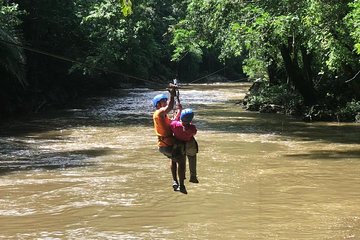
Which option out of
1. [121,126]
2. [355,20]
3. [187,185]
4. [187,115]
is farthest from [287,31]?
[187,115]

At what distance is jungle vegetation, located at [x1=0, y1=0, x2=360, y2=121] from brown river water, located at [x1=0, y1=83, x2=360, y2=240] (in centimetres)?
249

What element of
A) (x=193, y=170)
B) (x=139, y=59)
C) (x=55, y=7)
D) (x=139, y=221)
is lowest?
(x=139, y=221)

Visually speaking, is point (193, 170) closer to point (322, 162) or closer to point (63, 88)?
point (322, 162)

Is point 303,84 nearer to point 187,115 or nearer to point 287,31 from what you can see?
point 287,31

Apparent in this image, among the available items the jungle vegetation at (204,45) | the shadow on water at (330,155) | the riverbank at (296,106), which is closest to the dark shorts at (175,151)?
the jungle vegetation at (204,45)

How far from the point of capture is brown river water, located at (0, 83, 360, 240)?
8.34 m

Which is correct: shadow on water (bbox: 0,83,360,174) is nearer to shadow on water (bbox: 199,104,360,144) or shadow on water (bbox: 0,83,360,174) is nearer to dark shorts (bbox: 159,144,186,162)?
shadow on water (bbox: 199,104,360,144)

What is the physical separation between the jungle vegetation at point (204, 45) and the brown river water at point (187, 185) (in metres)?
2.49

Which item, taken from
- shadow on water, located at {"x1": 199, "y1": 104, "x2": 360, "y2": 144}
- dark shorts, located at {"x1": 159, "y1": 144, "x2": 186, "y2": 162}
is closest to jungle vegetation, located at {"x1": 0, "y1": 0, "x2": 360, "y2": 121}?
shadow on water, located at {"x1": 199, "y1": 104, "x2": 360, "y2": 144}

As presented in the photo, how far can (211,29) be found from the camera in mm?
22500

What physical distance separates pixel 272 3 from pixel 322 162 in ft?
21.2

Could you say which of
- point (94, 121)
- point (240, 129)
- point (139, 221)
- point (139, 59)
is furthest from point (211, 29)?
point (139, 221)

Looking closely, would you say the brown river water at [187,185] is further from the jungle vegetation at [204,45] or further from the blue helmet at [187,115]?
the jungle vegetation at [204,45]

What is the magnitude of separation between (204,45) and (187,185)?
51.9ft
